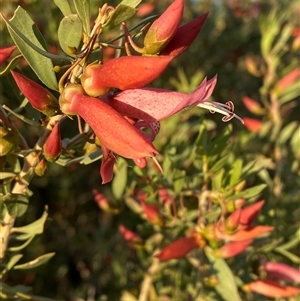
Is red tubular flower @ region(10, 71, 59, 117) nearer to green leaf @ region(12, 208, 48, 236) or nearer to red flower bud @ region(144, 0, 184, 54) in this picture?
red flower bud @ region(144, 0, 184, 54)

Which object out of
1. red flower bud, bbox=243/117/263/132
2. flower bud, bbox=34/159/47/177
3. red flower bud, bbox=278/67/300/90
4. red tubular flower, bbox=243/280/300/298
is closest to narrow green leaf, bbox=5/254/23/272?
flower bud, bbox=34/159/47/177

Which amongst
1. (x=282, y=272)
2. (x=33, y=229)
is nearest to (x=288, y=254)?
(x=282, y=272)

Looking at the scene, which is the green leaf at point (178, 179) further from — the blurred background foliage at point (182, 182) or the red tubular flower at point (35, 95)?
the red tubular flower at point (35, 95)

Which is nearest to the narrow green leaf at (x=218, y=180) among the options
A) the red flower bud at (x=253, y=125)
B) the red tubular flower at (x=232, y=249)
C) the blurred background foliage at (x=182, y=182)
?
the blurred background foliage at (x=182, y=182)

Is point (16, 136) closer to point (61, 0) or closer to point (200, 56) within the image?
point (61, 0)

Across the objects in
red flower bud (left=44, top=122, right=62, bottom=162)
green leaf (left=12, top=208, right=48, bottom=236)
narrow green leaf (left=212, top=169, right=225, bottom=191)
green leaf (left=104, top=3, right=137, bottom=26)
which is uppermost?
green leaf (left=104, top=3, right=137, bottom=26)

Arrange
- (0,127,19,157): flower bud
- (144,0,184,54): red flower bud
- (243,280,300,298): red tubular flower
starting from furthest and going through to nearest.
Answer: (243,280,300,298): red tubular flower < (0,127,19,157): flower bud < (144,0,184,54): red flower bud
